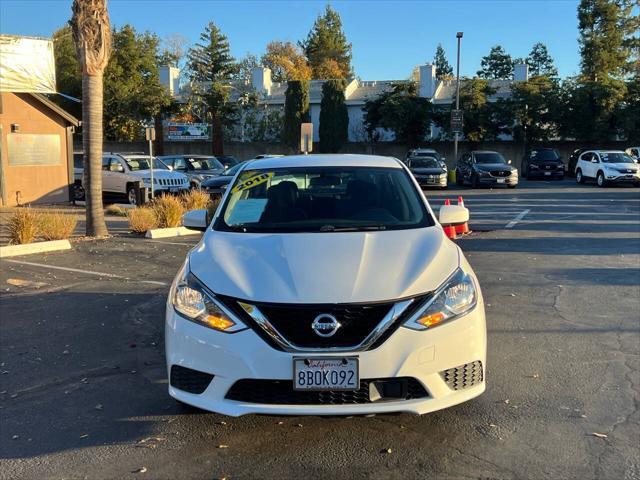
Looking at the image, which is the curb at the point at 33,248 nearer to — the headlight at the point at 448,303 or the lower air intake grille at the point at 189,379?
the lower air intake grille at the point at 189,379

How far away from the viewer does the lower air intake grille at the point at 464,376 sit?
362cm

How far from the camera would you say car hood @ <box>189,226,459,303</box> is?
3.54 m

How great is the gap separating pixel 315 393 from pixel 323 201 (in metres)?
2.00

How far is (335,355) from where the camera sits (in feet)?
11.2

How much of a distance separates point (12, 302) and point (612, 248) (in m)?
9.83

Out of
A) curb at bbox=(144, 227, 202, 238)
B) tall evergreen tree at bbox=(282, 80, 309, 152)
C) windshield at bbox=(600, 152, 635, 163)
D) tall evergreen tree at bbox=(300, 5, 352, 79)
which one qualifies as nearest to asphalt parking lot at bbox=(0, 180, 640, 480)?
curb at bbox=(144, 227, 202, 238)

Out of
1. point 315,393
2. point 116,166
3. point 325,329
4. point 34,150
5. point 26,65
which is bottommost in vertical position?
point 315,393

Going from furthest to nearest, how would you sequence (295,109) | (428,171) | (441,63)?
(441,63), (295,109), (428,171)

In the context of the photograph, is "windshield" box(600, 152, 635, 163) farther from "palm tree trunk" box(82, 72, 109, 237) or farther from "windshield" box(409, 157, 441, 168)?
"palm tree trunk" box(82, 72, 109, 237)

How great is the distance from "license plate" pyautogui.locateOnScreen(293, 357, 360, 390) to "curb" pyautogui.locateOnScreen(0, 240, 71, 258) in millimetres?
8956

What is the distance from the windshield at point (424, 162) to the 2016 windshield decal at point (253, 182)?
23.5 m

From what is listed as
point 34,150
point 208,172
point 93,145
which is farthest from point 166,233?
point 208,172

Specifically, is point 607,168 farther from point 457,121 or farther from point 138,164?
point 138,164

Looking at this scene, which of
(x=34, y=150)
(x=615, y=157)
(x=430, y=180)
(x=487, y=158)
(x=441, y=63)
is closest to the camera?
(x=34, y=150)
